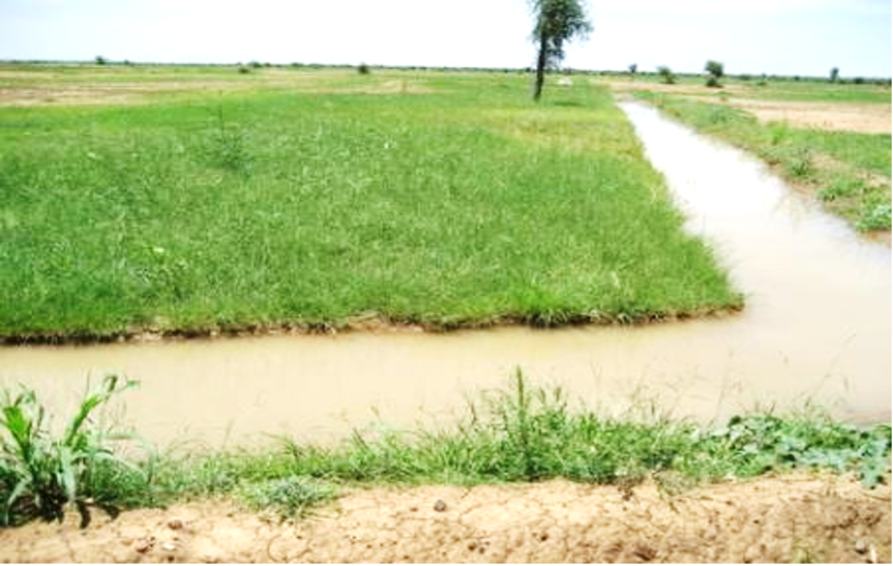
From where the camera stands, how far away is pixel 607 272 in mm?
8938

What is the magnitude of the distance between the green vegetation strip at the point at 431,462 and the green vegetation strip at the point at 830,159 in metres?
8.58

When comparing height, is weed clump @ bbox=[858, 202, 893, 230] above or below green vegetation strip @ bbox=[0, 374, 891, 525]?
above

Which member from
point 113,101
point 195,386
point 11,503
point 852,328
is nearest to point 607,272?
point 852,328

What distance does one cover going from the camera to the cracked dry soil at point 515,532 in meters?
3.52

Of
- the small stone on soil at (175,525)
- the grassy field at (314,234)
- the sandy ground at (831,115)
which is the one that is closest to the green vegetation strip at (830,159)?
the sandy ground at (831,115)

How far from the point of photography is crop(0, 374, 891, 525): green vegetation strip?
3852 millimetres

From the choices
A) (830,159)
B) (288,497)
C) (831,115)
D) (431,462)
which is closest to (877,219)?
(830,159)

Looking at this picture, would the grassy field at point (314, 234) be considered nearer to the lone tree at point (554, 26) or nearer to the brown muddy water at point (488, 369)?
the brown muddy water at point (488, 369)

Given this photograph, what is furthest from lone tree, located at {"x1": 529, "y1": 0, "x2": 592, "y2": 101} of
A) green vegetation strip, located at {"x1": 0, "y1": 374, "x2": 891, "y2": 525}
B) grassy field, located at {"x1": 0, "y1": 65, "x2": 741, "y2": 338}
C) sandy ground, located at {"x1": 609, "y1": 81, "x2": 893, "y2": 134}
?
green vegetation strip, located at {"x1": 0, "y1": 374, "x2": 891, "y2": 525}

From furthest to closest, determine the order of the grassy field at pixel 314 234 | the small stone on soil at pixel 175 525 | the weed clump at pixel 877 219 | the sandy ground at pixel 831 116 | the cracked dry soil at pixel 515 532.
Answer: the sandy ground at pixel 831 116 < the weed clump at pixel 877 219 < the grassy field at pixel 314 234 < the small stone on soil at pixel 175 525 < the cracked dry soil at pixel 515 532

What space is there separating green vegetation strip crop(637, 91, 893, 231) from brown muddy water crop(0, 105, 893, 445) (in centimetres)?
478

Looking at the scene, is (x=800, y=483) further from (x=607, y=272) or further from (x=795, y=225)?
(x=795, y=225)

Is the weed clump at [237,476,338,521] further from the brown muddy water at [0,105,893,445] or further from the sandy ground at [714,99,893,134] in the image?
the sandy ground at [714,99,893,134]

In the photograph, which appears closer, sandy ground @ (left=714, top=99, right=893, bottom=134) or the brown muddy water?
the brown muddy water
